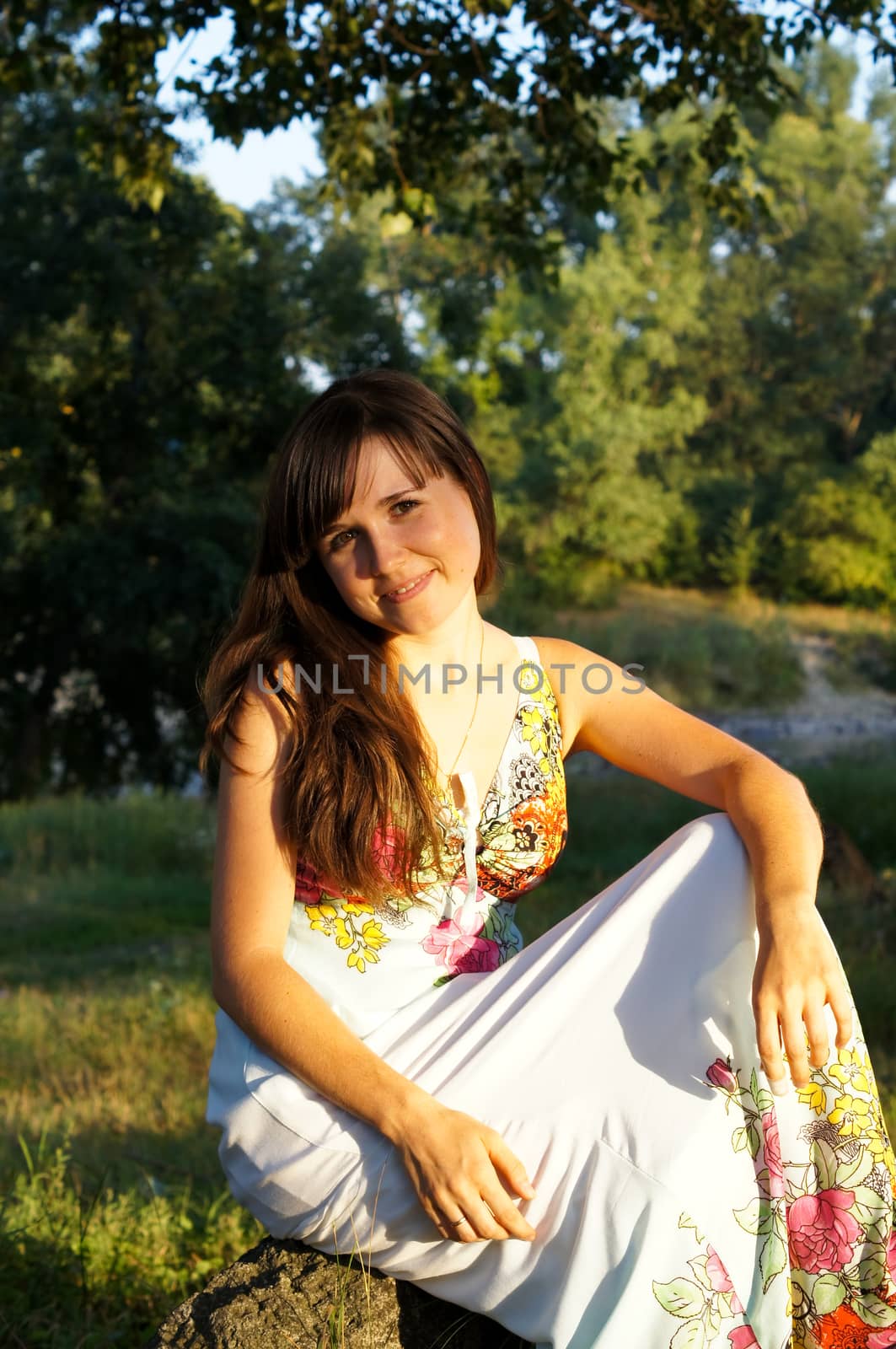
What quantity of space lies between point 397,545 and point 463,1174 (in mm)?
935

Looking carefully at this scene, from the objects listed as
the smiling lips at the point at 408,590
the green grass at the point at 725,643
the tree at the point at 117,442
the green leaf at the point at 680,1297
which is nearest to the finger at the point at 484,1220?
the green leaf at the point at 680,1297

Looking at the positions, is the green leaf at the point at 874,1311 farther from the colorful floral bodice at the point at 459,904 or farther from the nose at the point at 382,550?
the nose at the point at 382,550

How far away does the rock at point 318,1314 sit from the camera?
5.70 feet

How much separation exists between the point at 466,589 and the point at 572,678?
279 mm

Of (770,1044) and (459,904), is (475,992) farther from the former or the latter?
(770,1044)

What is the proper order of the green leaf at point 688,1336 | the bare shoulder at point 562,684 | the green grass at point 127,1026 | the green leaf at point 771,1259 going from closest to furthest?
the green leaf at point 688,1336 → the green leaf at point 771,1259 → the bare shoulder at point 562,684 → the green grass at point 127,1026

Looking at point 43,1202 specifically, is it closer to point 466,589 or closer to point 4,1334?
point 4,1334

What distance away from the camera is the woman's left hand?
1.65 metres

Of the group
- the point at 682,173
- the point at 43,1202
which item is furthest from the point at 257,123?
the point at 43,1202

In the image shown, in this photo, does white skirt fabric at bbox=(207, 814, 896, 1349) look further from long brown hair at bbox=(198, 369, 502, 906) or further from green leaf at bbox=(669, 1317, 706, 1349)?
long brown hair at bbox=(198, 369, 502, 906)

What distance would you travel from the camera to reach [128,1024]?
5176mm

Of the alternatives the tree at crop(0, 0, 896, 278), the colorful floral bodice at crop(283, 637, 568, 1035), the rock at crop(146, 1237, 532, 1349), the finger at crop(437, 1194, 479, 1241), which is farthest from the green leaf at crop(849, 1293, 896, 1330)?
the tree at crop(0, 0, 896, 278)

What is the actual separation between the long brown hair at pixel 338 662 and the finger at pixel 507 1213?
1.64 feet

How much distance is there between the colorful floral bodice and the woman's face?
271mm
